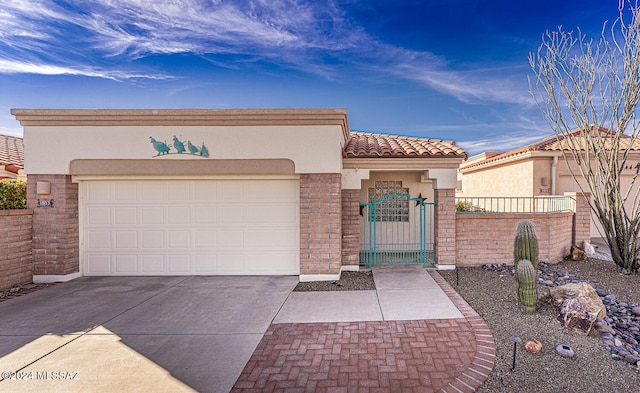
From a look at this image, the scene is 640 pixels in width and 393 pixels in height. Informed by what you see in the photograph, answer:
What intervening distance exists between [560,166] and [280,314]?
1421 centimetres

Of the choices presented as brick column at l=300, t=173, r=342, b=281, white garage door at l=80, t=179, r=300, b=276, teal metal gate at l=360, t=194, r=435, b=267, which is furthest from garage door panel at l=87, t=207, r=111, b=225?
teal metal gate at l=360, t=194, r=435, b=267

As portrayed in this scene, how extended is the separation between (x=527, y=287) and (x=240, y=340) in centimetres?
513

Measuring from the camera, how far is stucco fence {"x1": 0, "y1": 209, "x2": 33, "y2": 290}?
22.7 ft

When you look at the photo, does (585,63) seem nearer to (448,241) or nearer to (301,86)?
(448,241)

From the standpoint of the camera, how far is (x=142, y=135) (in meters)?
7.57

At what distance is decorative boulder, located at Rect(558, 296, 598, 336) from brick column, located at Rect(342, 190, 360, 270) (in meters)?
4.70

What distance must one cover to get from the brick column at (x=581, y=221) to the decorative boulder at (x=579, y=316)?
6.40 m

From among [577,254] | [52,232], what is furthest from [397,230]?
[52,232]

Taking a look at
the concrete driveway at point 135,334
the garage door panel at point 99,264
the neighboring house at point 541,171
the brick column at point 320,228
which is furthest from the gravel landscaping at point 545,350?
the garage door panel at point 99,264

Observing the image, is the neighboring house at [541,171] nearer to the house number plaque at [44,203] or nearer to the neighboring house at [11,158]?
the house number plaque at [44,203]

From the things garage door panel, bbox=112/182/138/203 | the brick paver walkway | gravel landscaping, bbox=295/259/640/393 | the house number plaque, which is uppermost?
garage door panel, bbox=112/182/138/203

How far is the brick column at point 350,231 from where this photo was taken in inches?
329

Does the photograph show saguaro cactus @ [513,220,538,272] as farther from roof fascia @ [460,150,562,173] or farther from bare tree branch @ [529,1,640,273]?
roof fascia @ [460,150,562,173]

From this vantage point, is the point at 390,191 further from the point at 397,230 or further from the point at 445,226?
the point at 445,226
